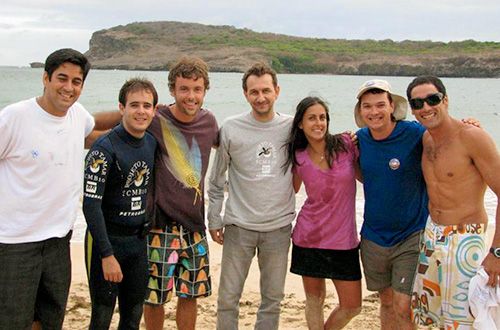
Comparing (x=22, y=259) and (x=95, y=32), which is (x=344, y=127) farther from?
(x=95, y=32)

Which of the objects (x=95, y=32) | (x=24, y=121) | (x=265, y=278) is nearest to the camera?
(x=24, y=121)

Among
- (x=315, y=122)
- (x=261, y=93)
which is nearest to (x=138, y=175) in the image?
(x=261, y=93)

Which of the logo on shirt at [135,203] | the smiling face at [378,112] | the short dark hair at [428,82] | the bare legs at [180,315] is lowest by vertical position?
the bare legs at [180,315]

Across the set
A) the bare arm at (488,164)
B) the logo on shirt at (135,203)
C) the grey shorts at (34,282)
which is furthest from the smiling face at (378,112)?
the grey shorts at (34,282)

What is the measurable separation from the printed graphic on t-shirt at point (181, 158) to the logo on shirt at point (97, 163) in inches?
25.4

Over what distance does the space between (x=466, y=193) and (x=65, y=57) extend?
114 inches

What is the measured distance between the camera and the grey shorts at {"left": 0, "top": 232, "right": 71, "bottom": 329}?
3.99 m

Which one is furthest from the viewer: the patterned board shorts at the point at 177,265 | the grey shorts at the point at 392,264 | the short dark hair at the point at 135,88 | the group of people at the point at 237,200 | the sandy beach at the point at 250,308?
the sandy beach at the point at 250,308

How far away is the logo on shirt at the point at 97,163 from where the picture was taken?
4.20 m

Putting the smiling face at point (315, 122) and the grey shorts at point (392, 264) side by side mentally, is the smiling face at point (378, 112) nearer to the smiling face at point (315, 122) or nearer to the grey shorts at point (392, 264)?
the smiling face at point (315, 122)

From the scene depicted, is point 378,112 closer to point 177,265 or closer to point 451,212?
point 451,212

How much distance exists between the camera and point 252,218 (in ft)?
16.0

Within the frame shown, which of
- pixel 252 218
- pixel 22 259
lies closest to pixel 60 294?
pixel 22 259

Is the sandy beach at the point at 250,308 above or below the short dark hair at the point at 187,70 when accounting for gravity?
below
